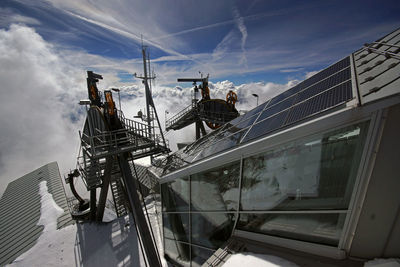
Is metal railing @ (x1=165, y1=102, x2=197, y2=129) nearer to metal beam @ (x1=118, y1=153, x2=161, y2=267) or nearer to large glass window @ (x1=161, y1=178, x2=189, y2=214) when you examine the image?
metal beam @ (x1=118, y1=153, x2=161, y2=267)

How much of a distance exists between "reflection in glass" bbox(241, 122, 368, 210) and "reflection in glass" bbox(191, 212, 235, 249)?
1.37 meters

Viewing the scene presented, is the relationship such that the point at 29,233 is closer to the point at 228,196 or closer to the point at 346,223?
the point at 228,196

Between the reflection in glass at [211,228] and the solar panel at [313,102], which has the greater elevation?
the solar panel at [313,102]

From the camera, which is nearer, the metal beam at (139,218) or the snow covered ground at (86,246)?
the metal beam at (139,218)

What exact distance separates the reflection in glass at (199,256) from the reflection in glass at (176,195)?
5.51 ft

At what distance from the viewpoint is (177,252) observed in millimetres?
8547

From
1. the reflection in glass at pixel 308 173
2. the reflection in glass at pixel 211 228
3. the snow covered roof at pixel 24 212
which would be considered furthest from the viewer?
the snow covered roof at pixel 24 212

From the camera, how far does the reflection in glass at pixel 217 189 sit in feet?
16.6

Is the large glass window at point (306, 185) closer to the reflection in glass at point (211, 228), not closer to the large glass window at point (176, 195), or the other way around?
the reflection in glass at point (211, 228)

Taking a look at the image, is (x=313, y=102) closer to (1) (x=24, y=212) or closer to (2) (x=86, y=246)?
(2) (x=86, y=246)

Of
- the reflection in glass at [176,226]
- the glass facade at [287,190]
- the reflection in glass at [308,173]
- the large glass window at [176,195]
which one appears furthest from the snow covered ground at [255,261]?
the reflection in glass at [176,226]

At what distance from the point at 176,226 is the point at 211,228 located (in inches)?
109

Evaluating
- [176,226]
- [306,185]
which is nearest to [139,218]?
[176,226]

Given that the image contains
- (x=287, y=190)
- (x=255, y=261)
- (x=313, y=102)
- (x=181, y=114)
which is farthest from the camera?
(x=181, y=114)
